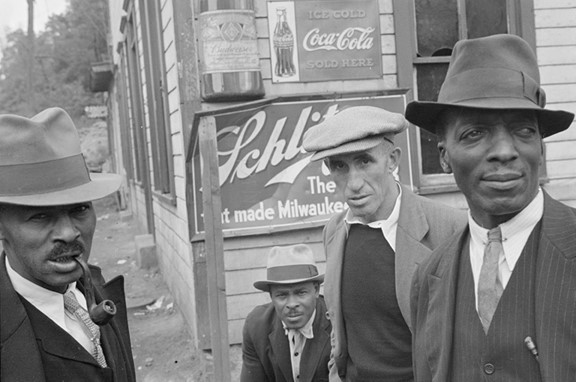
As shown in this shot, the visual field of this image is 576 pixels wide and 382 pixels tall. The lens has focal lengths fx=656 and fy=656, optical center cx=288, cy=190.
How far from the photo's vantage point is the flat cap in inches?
112

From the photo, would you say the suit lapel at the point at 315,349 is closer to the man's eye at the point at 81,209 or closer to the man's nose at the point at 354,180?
the man's nose at the point at 354,180

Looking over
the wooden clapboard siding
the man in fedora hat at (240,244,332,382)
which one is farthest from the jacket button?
the wooden clapboard siding

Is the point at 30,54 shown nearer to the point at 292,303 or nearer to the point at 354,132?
the point at 292,303

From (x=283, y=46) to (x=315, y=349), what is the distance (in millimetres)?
3045

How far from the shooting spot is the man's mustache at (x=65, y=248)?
2.01 metres

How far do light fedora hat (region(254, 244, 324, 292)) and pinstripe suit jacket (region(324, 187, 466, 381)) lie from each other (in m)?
0.45

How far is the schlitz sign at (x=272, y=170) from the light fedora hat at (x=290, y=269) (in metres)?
1.96

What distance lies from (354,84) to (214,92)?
1.30m

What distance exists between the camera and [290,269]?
352 cm

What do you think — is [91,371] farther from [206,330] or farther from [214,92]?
[206,330]

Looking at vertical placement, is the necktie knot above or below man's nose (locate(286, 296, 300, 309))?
above

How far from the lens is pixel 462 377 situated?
186 cm

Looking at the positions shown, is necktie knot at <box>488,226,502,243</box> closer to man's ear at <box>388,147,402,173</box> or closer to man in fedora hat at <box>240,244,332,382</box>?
man's ear at <box>388,147,402,173</box>

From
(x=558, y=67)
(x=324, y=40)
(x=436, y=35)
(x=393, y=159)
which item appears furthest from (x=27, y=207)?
(x=558, y=67)
